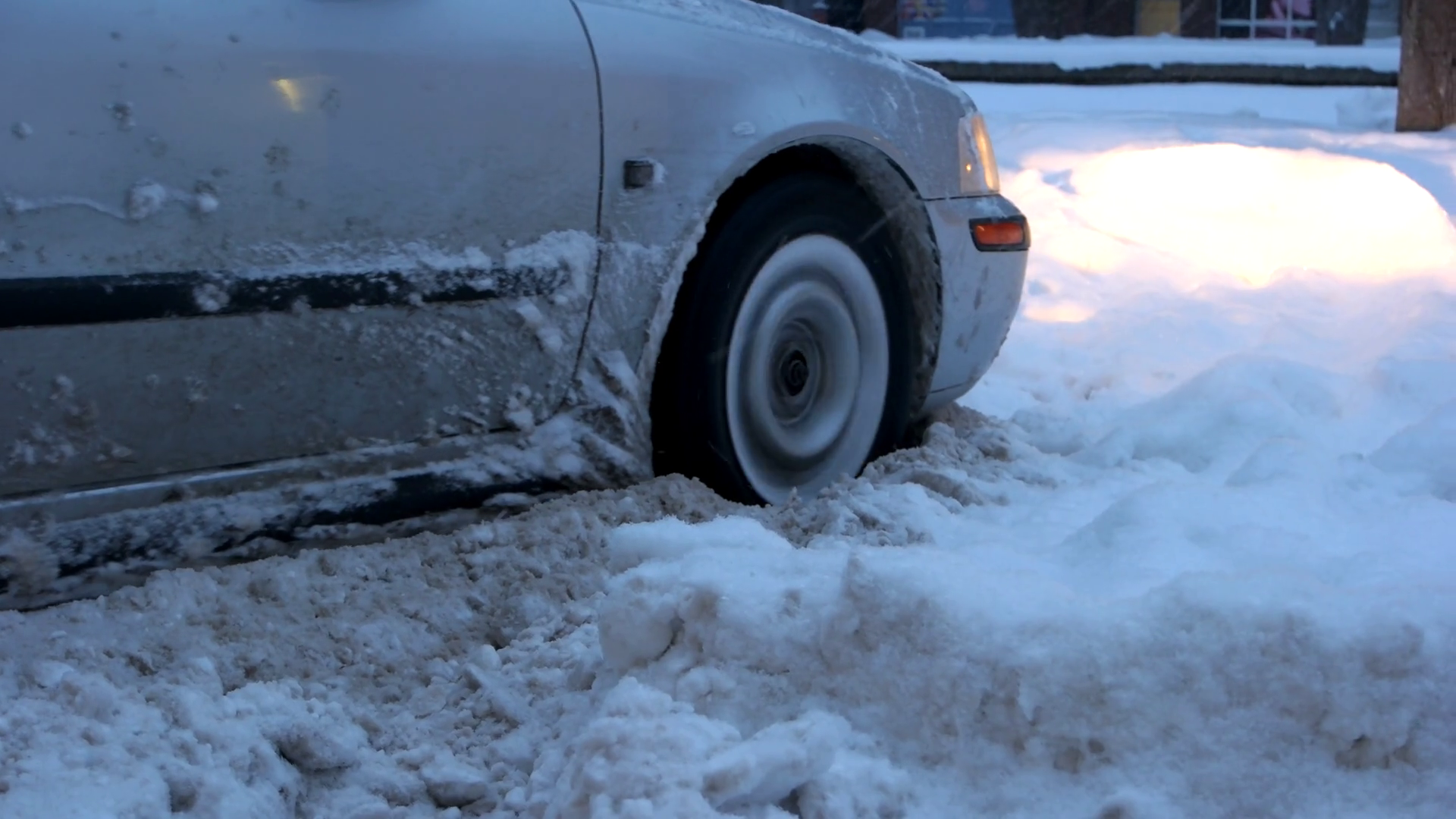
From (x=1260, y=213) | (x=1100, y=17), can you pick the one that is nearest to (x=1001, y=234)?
(x=1260, y=213)

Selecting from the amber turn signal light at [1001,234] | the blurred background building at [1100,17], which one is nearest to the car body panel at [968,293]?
the amber turn signal light at [1001,234]

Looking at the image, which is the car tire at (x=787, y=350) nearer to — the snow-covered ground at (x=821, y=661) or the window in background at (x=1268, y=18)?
the snow-covered ground at (x=821, y=661)

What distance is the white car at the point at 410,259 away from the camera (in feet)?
6.97

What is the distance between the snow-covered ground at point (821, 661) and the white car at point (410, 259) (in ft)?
0.50

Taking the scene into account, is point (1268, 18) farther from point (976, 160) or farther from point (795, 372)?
point (795, 372)

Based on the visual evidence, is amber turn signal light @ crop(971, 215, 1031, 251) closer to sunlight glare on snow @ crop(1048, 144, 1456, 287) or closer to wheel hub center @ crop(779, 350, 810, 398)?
wheel hub center @ crop(779, 350, 810, 398)

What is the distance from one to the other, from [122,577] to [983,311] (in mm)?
2309

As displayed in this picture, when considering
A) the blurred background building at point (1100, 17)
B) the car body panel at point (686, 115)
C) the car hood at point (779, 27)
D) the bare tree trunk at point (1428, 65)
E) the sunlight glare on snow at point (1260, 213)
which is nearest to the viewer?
the car body panel at point (686, 115)

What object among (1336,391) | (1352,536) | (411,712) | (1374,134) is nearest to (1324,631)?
(1352,536)

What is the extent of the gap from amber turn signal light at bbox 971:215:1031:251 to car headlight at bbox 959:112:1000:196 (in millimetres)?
83

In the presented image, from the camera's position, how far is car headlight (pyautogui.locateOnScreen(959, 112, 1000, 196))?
147 inches

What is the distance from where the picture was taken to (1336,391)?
14.1 feet

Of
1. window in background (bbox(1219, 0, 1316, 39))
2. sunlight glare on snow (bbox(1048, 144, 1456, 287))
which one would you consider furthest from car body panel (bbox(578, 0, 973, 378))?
window in background (bbox(1219, 0, 1316, 39))

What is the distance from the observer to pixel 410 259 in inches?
97.4
